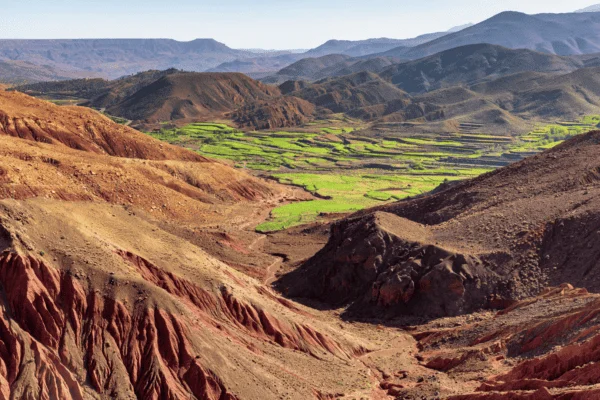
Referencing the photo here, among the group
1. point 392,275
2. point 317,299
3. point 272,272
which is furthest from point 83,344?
point 272,272

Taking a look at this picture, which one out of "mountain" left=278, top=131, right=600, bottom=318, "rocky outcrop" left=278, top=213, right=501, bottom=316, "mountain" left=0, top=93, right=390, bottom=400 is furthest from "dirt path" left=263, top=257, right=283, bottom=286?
"mountain" left=0, top=93, right=390, bottom=400

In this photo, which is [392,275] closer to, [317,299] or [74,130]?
[317,299]

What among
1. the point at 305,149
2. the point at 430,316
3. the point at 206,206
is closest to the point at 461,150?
the point at 305,149

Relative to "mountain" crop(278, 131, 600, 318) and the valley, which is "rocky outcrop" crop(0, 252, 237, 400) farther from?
"mountain" crop(278, 131, 600, 318)

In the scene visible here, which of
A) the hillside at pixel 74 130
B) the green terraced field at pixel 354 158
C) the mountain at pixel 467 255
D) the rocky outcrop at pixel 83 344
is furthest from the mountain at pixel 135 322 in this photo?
the hillside at pixel 74 130

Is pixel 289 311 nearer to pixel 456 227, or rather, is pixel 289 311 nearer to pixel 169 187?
pixel 456 227

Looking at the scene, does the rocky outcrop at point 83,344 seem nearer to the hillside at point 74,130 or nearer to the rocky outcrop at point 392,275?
the rocky outcrop at point 392,275
